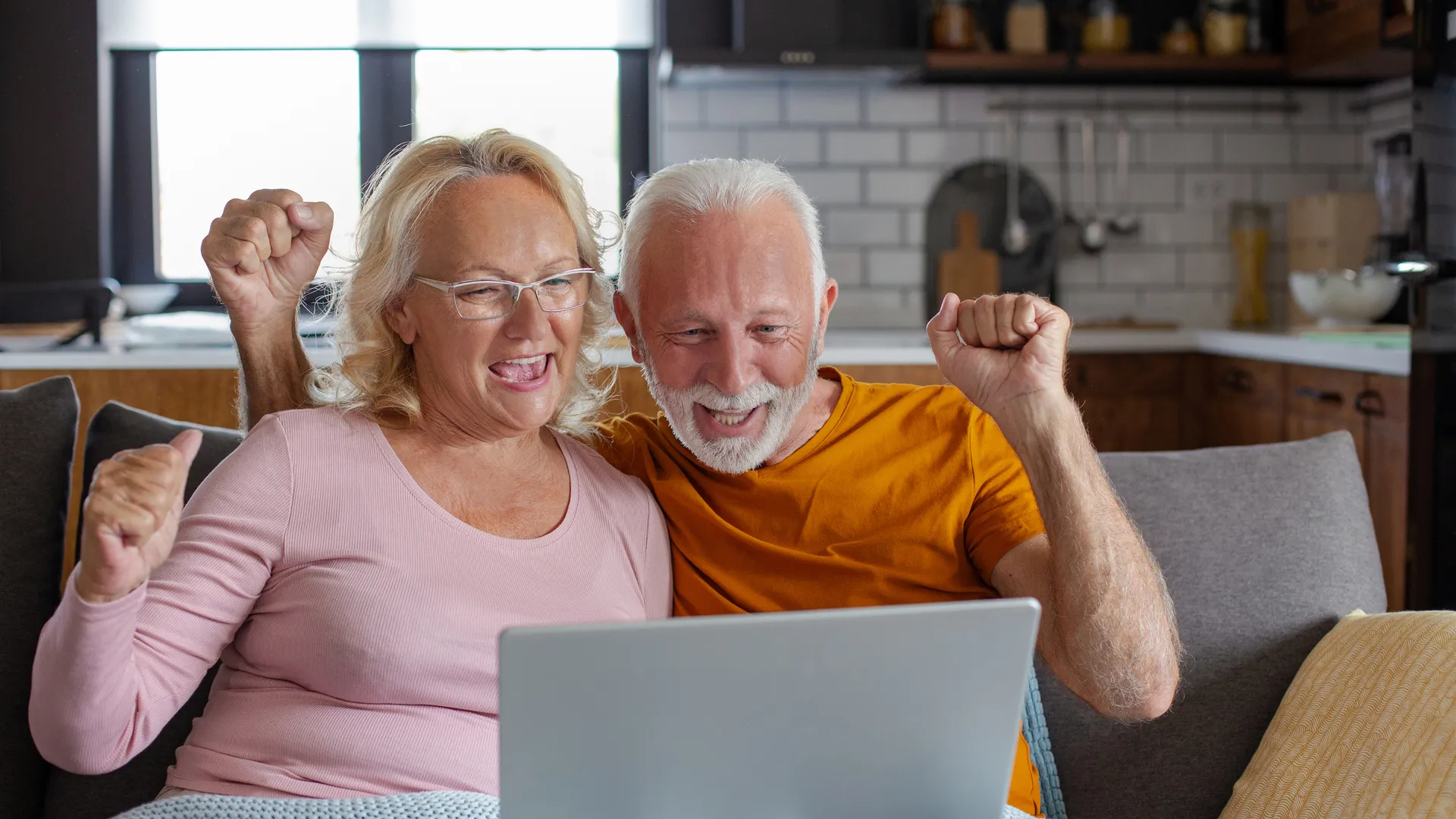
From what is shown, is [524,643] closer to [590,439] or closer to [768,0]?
[590,439]

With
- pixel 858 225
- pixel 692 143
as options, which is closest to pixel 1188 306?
pixel 858 225

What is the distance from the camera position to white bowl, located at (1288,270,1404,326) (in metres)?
3.84

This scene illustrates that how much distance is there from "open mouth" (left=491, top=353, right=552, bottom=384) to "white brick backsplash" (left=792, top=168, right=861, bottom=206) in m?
3.12

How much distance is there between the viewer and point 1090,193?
465 centimetres

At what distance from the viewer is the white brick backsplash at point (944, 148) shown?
15.1 feet

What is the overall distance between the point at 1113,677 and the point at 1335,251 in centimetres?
352

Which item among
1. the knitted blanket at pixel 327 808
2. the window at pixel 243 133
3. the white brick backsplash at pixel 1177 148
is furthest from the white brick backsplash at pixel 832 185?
the knitted blanket at pixel 327 808

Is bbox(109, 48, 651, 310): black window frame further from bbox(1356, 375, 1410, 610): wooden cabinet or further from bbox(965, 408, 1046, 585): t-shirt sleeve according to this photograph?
bbox(965, 408, 1046, 585): t-shirt sleeve

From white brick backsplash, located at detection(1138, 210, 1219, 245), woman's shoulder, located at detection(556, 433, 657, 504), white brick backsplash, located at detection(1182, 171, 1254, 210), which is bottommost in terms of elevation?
woman's shoulder, located at detection(556, 433, 657, 504)

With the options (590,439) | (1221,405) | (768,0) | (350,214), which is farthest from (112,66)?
(1221,405)

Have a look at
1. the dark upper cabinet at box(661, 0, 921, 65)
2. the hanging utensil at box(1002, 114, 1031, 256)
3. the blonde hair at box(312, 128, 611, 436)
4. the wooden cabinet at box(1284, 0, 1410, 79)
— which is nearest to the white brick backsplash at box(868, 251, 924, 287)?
the hanging utensil at box(1002, 114, 1031, 256)

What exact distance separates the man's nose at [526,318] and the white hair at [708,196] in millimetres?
168

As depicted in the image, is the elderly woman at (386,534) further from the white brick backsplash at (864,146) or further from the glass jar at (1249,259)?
the glass jar at (1249,259)

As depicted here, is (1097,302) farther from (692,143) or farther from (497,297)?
(497,297)
